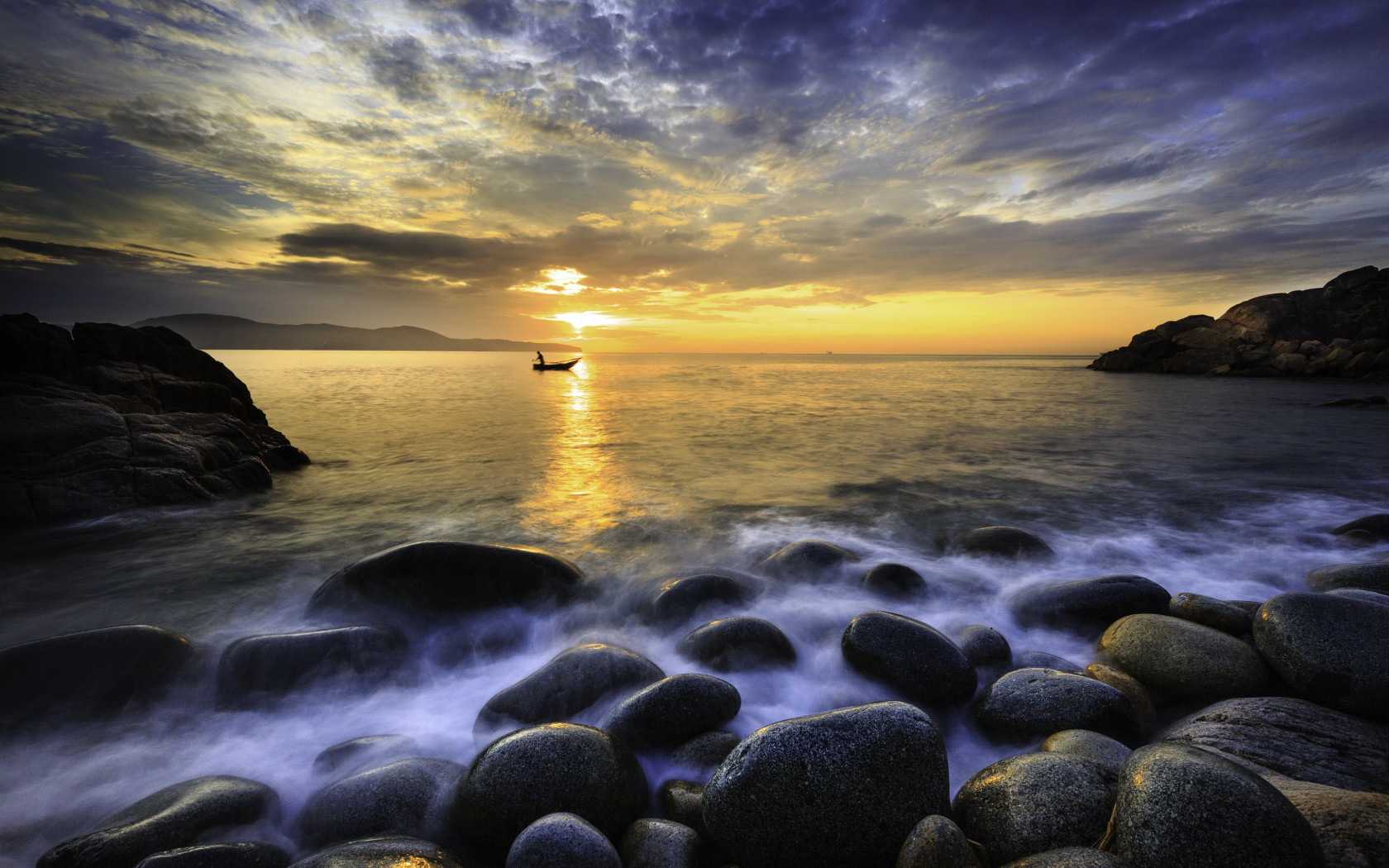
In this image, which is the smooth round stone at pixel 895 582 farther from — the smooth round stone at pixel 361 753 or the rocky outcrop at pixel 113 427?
the rocky outcrop at pixel 113 427

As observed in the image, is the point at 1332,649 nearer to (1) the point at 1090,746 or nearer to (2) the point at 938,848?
(1) the point at 1090,746

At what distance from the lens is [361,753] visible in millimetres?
3617

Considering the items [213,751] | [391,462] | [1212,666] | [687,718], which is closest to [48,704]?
[213,751]

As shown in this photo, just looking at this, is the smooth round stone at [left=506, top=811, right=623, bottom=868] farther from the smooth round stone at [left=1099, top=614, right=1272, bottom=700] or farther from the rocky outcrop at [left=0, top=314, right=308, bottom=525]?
the rocky outcrop at [left=0, top=314, right=308, bottom=525]

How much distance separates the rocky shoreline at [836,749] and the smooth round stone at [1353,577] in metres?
0.02

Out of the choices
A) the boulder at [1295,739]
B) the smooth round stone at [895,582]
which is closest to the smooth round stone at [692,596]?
the smooth round stone at [895,582]

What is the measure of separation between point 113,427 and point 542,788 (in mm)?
10506

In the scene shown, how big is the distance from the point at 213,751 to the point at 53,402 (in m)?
8.45

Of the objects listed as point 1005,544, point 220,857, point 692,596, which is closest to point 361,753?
point 220,857

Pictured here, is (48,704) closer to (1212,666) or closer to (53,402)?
(53,402)

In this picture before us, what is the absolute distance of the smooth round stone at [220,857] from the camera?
2340 mm

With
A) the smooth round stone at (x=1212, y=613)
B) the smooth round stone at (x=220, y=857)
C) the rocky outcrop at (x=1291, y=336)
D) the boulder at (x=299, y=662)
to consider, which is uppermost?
the rocky outcrop at (x=1291, y=336)

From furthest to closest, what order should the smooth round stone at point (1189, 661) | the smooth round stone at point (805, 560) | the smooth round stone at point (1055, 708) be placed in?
the smooth round stone at point (805, 560) → the smooth round stone at point (1189, 661) → the smooth round stone at point (1055, 708)

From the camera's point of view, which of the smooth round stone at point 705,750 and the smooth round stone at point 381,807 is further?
the smooth round stone at point 705,750
